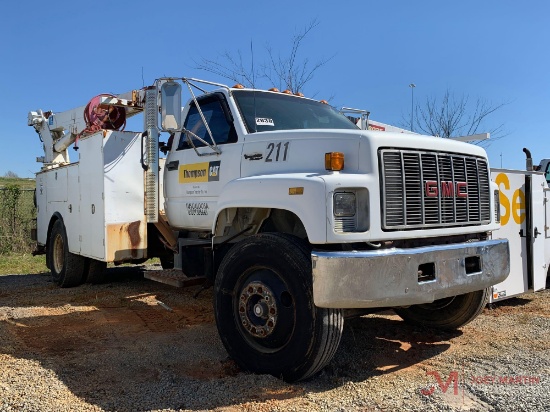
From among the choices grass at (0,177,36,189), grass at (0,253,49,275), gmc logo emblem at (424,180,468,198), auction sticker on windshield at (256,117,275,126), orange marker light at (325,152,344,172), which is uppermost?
grass at (0,177,36,189)

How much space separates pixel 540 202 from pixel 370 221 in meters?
4.18

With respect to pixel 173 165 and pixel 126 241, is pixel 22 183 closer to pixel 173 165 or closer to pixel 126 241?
pixel 126 241

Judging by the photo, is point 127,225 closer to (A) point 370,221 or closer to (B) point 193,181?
(B) point 193,181

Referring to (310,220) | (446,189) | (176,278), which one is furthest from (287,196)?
(176,278)

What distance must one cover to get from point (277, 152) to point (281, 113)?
94 cm

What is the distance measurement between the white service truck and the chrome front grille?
0.01m

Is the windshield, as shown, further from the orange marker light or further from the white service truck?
the orange marker light

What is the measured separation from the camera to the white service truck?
3.55 m

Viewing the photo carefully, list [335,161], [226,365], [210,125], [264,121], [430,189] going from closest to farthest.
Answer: [335,161] → [430,189] → [226,365] → [264,121] → [210,125]

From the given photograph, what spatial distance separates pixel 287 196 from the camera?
3.78 metres

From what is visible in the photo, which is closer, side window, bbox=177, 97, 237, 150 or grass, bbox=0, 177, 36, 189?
side window, bbox=177, 97, 237, 150

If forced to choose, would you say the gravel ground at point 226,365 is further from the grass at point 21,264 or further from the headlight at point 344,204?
the grass at point 21,264
